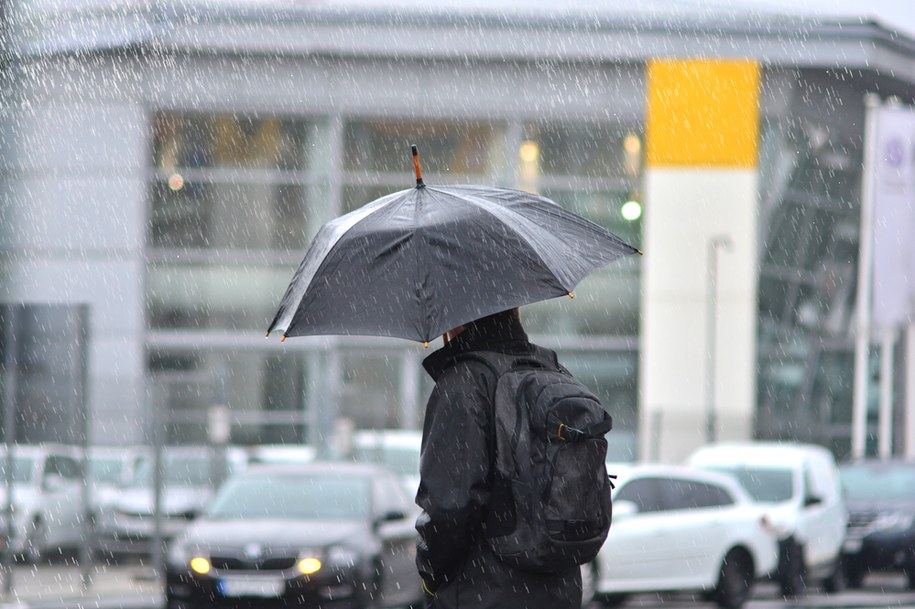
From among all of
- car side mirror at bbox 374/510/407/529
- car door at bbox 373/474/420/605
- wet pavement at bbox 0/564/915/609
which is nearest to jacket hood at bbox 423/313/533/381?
car door at bbox 373/474/420/605

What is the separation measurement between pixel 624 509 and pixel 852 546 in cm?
450

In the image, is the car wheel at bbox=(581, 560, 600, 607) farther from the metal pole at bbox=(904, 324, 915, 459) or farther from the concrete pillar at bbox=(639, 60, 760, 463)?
the metal pole at bbox=(904, 324, 915, 459)

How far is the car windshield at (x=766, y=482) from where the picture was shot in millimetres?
15656

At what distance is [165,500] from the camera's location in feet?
55.3

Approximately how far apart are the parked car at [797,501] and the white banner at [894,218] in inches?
392

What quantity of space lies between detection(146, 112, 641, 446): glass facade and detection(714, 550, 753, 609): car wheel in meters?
13.4

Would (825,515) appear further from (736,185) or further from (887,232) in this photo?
(736,185)

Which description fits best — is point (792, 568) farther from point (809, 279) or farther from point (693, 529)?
Result: point (809, 279)

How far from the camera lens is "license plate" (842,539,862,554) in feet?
54.9

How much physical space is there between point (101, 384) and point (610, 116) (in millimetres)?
13845

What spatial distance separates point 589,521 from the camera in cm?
346

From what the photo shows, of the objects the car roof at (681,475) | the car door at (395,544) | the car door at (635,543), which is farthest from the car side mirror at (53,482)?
the car door at (635,543)

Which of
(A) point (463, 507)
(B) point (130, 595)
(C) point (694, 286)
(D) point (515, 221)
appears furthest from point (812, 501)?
(C) point (694, 286)

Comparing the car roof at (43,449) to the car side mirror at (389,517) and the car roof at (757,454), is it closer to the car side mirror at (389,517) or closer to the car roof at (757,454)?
the car side mirror at (389,517)
